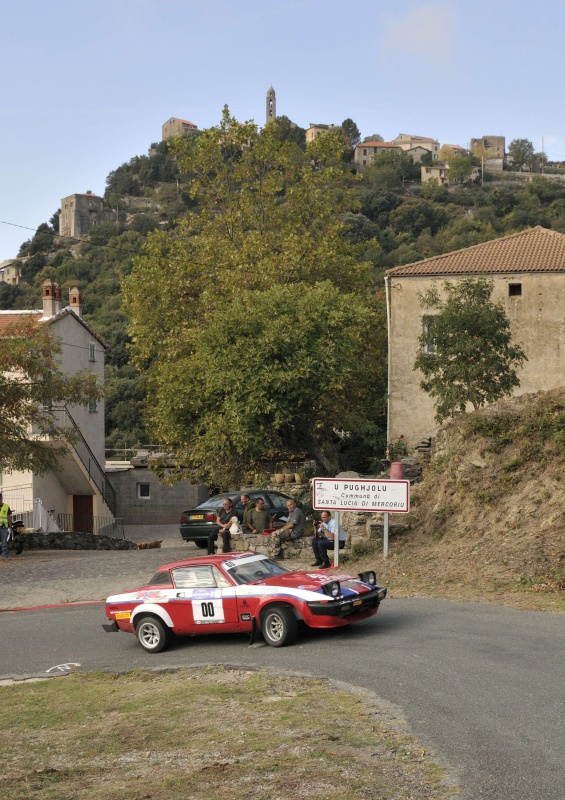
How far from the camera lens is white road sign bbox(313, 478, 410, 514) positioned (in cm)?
1831

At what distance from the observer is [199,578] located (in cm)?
1362

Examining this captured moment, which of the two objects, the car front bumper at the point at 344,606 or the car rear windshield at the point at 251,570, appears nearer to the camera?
the car front bumper at the point at 344,606

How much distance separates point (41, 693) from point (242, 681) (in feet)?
8.53

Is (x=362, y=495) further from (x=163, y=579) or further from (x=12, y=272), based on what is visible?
(x=12, y=272)

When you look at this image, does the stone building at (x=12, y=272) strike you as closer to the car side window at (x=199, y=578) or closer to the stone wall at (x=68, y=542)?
the stone wall at (x=68, y=542)

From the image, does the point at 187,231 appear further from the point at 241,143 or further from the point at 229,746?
the point at 229,746

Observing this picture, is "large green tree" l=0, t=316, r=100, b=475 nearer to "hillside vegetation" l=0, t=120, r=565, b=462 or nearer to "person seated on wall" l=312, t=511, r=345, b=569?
"person seated on wall" l=312, t=511, r=345, b=569

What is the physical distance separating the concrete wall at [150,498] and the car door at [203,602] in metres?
30.2

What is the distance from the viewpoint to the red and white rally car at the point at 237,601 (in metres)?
12.8

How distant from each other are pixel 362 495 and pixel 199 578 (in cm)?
576

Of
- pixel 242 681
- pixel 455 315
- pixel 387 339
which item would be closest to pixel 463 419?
pixel 455 315

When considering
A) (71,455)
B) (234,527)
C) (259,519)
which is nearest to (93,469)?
(71,455)

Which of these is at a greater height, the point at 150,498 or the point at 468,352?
the point at 468,352

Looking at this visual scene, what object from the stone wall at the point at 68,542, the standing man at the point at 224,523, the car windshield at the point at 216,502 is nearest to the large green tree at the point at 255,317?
the car windshield at the point at 216,502
